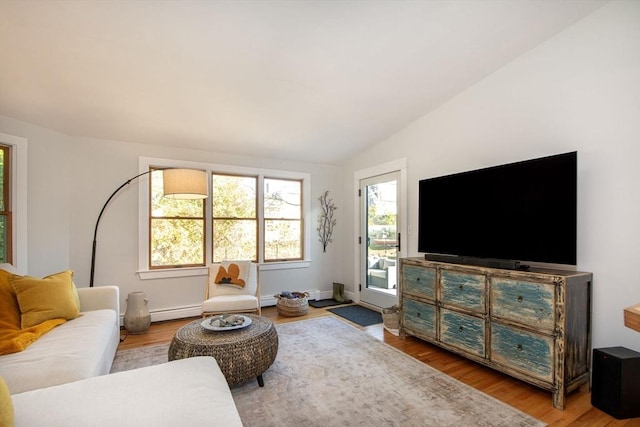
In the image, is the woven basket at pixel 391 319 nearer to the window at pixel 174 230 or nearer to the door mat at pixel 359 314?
the door mat at pixel 359 314

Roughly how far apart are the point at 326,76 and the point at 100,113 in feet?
7.70

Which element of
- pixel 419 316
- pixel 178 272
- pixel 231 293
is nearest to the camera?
pixel 419 316

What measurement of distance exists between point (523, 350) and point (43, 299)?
3.59m

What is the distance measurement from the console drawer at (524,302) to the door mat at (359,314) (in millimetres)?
1745

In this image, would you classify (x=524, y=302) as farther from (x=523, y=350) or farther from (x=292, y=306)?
(x=292, y=306)

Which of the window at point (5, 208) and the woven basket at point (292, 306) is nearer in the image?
the window at point (5, 208)

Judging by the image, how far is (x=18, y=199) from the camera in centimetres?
305

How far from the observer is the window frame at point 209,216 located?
3908mm

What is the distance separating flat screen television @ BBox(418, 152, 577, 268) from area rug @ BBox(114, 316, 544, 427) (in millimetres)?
1083

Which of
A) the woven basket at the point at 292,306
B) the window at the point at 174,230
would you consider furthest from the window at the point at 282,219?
the window at the point at 174,230

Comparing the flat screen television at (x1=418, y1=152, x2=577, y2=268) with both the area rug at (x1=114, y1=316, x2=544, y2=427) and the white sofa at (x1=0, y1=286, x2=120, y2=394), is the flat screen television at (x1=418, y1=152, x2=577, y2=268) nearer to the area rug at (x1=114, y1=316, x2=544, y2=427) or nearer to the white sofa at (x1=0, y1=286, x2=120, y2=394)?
the area rug at (x1=114, y1=316, x2=544, y2=427)

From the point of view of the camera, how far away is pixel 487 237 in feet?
9.21

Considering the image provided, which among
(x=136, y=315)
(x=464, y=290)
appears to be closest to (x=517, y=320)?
(x=464, y=290)

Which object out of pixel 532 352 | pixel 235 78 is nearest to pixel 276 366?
pixel 532 352
